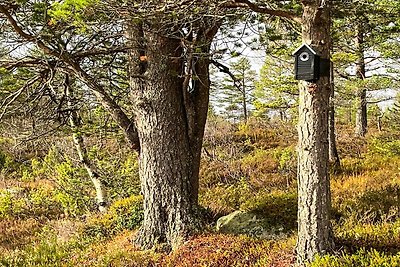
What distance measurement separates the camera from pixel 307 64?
4203mm

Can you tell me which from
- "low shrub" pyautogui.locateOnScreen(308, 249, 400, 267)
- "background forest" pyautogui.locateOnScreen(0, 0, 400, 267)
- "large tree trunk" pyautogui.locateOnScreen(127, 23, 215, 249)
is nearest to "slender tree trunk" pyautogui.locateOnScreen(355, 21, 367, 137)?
"background forest" pyautogui.locateOnScreen(0, 0, 400, 267)

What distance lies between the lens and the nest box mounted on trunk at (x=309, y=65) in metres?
4.20

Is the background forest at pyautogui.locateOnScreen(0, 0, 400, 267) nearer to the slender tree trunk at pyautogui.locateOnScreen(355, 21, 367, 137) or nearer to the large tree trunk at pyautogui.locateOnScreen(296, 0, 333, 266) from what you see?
the large tree trunk at pyautogui.locateOnScreen(296, 0, 333, 266)

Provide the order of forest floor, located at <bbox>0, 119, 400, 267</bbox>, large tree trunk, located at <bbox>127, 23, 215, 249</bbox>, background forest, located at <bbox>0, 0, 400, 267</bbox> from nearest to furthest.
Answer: background forest, located at <bbox>0, 0, 400, 267</bbox> → forest floor, located at <bbox>0, 119, 400, 267</bbox> → large tree trunk, located at <bbox>127, 23, 215, 249</bbox>

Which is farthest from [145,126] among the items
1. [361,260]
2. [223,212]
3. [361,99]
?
[361,99]

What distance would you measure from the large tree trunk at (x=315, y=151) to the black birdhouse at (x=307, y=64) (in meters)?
0.08

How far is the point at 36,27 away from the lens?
511 cm

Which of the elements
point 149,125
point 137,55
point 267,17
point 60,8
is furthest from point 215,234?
point 60,8

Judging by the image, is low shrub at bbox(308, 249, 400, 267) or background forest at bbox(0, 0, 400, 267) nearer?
low shrub at bbox(308, 249, 400, 267)

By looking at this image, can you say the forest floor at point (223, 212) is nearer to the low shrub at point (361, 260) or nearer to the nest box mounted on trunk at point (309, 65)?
the low shrub at point (361, 260)

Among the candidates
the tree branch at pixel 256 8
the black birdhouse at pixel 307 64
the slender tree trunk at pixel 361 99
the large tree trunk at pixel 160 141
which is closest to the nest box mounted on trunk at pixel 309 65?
the black birdhouse at pixel 307 64

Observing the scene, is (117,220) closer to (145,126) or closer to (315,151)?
(145,126)

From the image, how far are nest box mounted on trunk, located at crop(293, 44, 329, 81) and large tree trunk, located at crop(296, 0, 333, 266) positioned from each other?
8cm

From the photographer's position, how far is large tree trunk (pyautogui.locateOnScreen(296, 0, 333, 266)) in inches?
169
